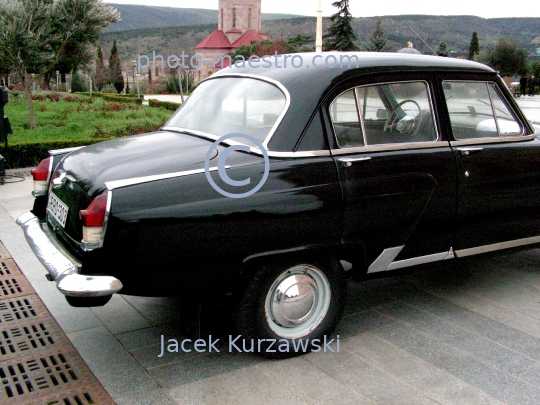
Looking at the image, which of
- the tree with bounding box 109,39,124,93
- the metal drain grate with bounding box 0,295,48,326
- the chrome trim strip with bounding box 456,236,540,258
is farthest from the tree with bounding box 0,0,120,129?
the tree with bounding box 109,39,124,93

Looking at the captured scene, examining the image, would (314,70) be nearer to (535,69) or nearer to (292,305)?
(292,305)

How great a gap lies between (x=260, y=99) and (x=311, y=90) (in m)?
0.39

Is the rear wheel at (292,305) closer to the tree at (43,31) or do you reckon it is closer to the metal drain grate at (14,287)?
the metal drain grate at (14,287)

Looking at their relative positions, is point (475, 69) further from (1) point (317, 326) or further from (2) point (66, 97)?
(2) point (66, 97)

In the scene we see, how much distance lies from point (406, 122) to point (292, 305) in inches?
65.1

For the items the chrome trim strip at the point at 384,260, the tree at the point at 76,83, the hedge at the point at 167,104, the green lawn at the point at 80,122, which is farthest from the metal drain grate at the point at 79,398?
the tree at the point at 76,83

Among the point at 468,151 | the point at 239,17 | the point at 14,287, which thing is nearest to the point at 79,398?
the point at 14,287

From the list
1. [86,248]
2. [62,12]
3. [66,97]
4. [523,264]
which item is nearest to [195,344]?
[86,248]

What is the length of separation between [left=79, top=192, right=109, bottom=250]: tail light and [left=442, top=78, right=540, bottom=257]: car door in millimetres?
2557

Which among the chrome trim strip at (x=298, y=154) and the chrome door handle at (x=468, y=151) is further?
the chrome door handle at (x=468, y=151)

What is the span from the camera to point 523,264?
5.75 metres

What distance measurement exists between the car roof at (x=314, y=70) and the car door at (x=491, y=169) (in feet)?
0.71

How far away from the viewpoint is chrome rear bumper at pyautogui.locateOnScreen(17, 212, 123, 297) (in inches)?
120

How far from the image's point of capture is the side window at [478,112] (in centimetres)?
436
